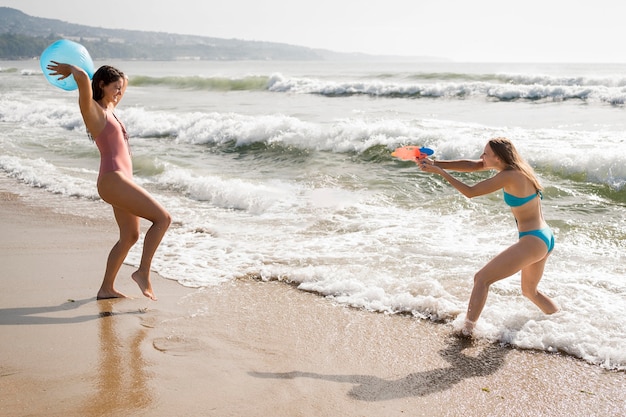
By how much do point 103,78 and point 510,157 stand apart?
336 centimetres

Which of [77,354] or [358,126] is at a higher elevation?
[358,126]

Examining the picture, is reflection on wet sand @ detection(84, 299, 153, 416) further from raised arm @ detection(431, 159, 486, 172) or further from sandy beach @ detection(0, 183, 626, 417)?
raised arm @ detection(431, 159, 486, 172)

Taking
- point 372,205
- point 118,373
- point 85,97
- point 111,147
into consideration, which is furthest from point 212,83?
point 118,373

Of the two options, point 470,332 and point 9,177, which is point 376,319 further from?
point 9,177

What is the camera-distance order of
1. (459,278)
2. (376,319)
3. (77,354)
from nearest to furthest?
(77,354) < (376,319) < (459,278)

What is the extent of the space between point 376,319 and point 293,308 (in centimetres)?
74

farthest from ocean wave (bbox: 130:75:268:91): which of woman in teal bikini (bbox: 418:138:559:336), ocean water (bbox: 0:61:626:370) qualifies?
woman in teal bikini (bbox: 418:138:559:336)

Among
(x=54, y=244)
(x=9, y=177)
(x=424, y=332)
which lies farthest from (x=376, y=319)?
(x=9, y=177)

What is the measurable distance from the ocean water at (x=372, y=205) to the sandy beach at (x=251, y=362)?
0.35 m

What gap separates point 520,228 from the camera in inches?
181

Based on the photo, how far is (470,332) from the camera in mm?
4398

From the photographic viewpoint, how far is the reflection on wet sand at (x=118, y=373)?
10.7 feet

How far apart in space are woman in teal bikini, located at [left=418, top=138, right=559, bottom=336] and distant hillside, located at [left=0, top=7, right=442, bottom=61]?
124631 mm

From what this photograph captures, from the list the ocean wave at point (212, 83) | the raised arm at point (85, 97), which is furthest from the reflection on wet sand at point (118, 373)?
the ocean wave at point (212, 83)
